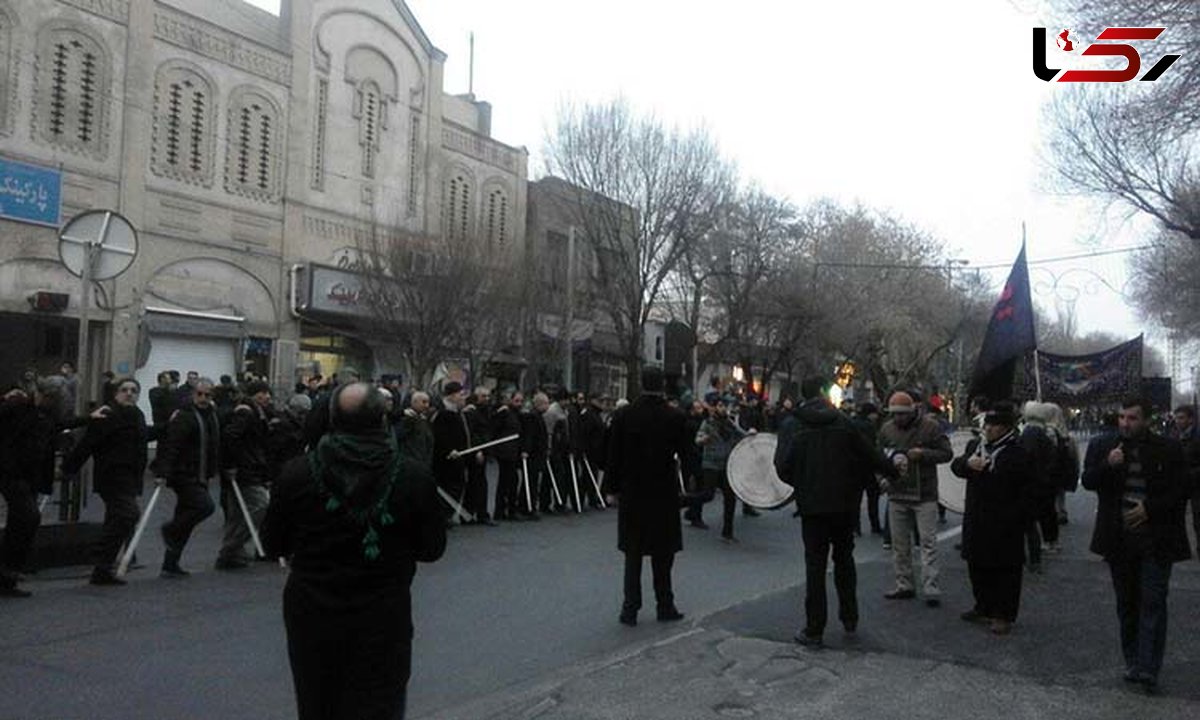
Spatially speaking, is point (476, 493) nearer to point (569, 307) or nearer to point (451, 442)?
point (451, 442)

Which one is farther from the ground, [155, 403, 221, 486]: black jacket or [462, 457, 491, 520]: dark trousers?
[155, 403, 221, 486]: black jacket

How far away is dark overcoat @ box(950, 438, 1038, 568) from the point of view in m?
7.59

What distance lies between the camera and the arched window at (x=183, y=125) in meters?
23.4

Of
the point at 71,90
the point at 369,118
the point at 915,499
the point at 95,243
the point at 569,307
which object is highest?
the point at 369,118

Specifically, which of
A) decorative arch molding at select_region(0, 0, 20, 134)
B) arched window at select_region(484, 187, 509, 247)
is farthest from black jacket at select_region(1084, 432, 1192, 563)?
arched window at select_region(484, 187, 509, 247)

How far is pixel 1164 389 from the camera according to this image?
21.6m

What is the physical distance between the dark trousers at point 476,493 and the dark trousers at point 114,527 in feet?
17.3

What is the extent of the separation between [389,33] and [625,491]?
24.6 meters

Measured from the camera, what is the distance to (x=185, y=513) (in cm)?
957

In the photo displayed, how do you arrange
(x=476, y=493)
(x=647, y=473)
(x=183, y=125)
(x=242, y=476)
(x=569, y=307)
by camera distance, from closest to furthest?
(x=647, y=473), (x=242, y=476), (x=476, y=493), (x=183, y=125), (x=569, y=307)

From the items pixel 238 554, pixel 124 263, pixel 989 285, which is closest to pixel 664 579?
pixel 238 554

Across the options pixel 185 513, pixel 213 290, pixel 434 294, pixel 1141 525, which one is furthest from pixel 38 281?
pixel 1141 525

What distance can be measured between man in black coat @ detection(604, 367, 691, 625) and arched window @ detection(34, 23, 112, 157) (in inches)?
703

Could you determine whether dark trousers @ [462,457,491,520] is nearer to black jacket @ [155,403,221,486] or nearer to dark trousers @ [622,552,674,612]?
black jacket @ [155,403,221,486]
